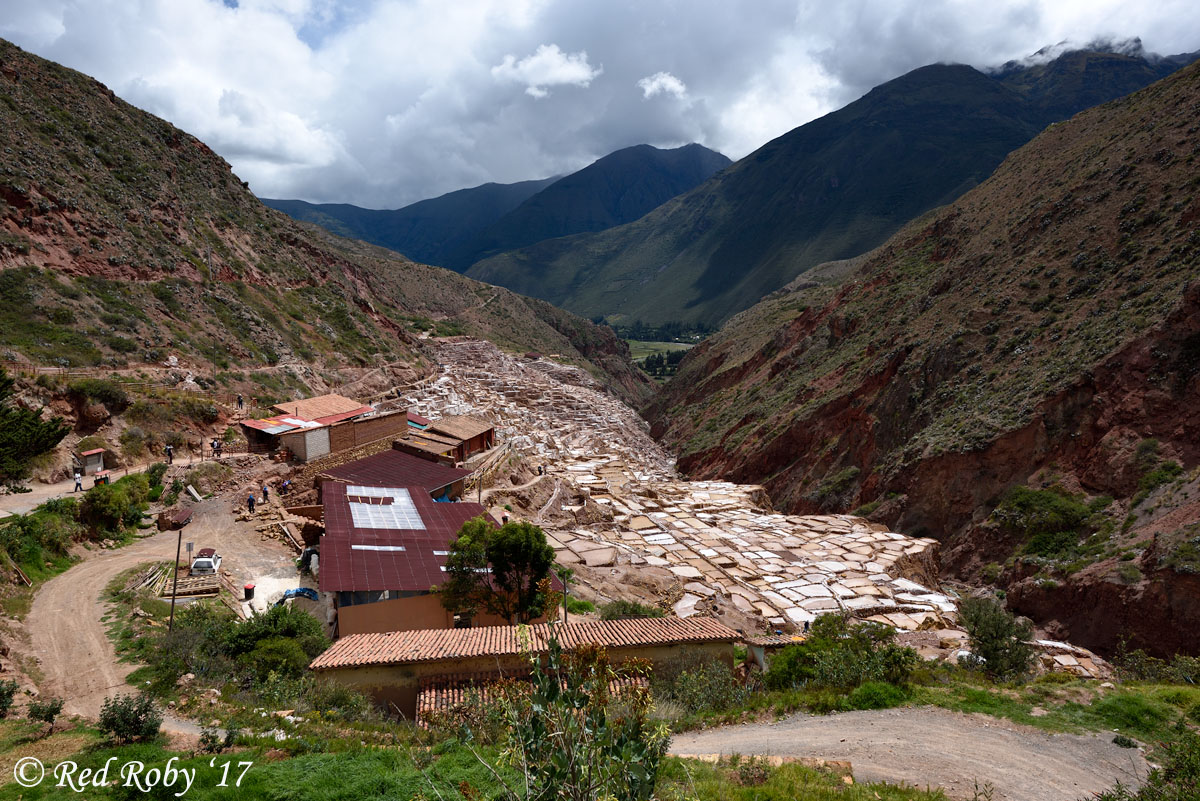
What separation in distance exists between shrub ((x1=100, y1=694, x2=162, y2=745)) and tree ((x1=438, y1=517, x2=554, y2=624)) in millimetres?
6894

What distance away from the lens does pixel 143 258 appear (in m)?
35.5

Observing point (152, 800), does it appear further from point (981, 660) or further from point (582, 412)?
point (582, 412)

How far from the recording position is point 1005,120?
17300cm

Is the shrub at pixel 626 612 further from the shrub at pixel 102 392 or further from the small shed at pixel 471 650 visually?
the shrub at pixel 102 392

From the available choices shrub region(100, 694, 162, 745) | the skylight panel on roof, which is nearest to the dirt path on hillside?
shrub region(100, 694, 162, 745)

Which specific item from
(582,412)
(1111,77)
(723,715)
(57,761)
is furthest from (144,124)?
(1111,77)

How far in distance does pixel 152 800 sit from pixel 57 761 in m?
1.62

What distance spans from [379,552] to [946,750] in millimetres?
12657

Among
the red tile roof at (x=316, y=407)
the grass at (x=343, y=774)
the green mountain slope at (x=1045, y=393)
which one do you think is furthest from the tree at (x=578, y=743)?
the red tile roof at (x=316, y=407)

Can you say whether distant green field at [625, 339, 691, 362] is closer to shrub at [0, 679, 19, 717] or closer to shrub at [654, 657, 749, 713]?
shrub at [654, 657, 749, 713]

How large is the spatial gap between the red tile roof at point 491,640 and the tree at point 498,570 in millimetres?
1634

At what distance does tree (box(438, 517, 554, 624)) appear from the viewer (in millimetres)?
13797

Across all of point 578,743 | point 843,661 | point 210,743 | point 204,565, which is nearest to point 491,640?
point 210,743

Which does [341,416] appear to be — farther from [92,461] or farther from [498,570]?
[498,570]
